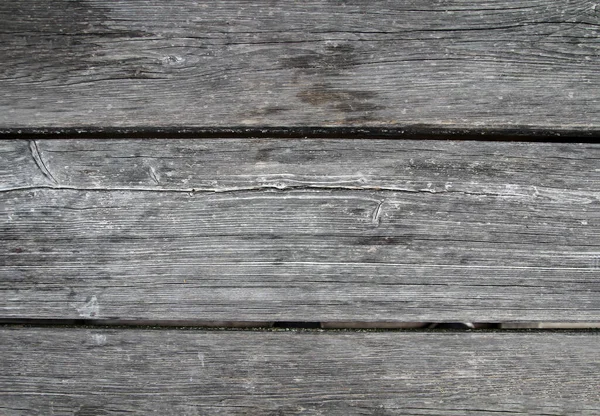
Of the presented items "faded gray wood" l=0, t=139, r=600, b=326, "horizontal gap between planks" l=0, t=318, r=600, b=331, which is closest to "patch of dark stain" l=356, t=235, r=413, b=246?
"faded gray wood" l=0, t=139, r=600, b=326

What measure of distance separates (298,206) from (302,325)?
23 centimetres

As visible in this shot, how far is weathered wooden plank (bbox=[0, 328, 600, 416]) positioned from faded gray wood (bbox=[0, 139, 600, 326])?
0.05 m

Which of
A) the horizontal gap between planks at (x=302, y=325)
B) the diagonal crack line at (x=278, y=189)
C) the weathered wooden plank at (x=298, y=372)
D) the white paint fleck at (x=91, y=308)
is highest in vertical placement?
the diagonal crack line at (x=278, y=189)

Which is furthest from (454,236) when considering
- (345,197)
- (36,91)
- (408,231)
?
(36,91)

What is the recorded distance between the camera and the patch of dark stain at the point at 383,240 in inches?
31.0

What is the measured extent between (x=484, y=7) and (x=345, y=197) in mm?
373

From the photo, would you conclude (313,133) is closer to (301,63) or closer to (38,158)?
(301,63)

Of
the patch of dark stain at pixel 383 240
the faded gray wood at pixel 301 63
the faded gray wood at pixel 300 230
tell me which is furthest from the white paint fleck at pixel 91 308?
the patch of dark stain at pixel 383 240

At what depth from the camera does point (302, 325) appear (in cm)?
85

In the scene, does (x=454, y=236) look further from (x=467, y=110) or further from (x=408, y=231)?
(x=467, y=110)

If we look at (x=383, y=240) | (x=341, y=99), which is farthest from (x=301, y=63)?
(x=383, y=240)

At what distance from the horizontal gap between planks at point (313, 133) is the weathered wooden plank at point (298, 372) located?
0.34 meters

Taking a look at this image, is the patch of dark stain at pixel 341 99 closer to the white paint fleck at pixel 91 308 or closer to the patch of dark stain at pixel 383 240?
the patch of dark stain at pixel 383 240

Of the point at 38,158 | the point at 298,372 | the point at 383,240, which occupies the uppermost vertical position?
the point at 38,158
